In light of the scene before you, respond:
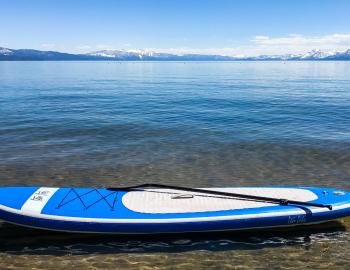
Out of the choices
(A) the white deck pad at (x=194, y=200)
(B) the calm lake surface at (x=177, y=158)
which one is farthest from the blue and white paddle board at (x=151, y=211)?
(B) the calm lake surface at (x=177, y=158)

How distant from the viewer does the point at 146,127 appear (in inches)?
1347

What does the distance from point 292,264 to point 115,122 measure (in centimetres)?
2680

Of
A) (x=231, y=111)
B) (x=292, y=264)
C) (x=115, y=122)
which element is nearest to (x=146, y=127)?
(x=115, y=122)

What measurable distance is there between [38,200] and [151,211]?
4351 mm

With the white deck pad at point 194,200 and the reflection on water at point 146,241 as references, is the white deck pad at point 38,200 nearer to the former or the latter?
the reflection on water at point 146,241

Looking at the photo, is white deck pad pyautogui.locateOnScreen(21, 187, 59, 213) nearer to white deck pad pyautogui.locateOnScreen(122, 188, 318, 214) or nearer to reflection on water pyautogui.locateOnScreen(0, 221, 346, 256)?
reflection on water pyautogui.locateOnScreen(0, 221, 346, 256)

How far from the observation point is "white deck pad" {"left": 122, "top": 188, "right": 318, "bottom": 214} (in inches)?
533

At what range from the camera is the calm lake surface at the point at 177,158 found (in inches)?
492

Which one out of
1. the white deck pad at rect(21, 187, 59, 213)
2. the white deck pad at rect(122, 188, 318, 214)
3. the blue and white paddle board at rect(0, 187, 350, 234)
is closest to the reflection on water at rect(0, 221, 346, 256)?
the blue and white paddle board at rect(0, 187, 350, 234)

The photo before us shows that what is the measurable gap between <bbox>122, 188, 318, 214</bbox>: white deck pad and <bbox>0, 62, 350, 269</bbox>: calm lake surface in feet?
3.71

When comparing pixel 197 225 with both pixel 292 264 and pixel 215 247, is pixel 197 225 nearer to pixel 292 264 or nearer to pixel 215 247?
pixel 215 247

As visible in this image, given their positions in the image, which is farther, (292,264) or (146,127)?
(146,127)

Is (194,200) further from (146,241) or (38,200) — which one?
(38,200)

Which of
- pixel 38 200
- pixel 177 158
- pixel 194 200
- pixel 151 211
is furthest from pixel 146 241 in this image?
pixel 177 158
